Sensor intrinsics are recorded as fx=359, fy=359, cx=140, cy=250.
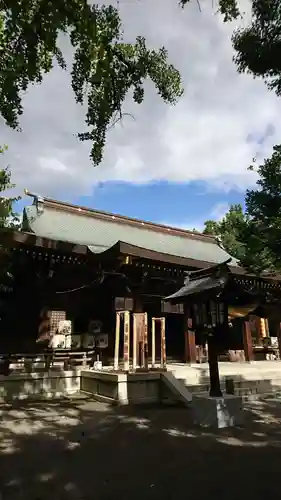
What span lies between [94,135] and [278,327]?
481 inches

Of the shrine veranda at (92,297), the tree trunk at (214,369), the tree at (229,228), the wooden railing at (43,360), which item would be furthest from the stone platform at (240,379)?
the tree at (229,228)

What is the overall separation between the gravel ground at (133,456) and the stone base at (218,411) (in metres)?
0.24

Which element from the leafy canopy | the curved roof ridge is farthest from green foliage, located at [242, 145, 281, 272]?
the curved roof ridge

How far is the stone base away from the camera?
6508mm

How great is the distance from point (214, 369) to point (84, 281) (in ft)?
22.5

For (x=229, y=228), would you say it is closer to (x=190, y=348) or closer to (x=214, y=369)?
(x=190, y=348)

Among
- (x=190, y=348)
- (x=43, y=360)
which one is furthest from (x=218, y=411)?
(x=190, y=348)

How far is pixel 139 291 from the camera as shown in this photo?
1348cm

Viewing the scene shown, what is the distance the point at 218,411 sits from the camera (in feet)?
21.4

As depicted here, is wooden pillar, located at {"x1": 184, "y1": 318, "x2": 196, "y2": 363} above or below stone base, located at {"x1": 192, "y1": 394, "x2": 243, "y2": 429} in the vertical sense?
above

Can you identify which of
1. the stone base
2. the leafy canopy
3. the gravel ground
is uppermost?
the leafy canopy

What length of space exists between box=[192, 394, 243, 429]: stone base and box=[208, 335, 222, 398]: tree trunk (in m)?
0.19

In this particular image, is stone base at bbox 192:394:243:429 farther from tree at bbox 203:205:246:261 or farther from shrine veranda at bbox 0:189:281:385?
tree at bbox 203:205:246:261

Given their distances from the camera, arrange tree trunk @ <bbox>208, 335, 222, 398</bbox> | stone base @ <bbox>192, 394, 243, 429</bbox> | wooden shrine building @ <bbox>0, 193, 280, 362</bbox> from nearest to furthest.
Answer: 1. stone base @ <bbox>192, 394, 243, 429</bbox>
2. tree trunk @ <bbox>208, 335, 222, 398</bbox>
3. wooden shrine building @ <bbox>0, 193, 280, 362</bbox>
